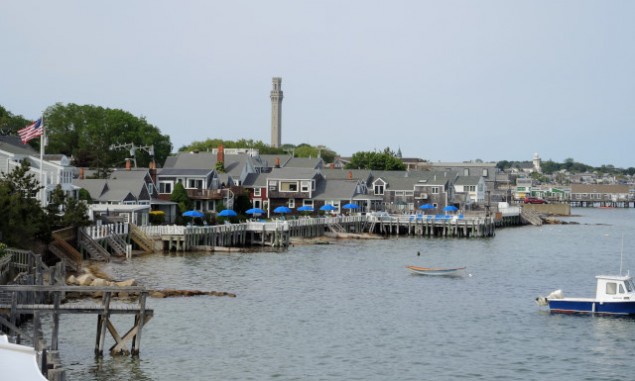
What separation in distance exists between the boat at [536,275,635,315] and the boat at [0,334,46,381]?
112 ft

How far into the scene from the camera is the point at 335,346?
42.1 m

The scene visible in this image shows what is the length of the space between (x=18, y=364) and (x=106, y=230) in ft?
167

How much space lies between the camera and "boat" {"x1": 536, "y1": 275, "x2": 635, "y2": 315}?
163ft

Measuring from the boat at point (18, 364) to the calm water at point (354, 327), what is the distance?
469 inches

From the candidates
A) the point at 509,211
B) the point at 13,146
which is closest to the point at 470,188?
the point at 509,211

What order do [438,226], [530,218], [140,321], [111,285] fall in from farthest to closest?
1. [530,218]
2. [438,226]
3. [111,285]
4. [140,321]

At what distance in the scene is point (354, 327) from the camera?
153 ft

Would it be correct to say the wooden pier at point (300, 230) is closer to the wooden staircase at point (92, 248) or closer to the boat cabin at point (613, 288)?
the wooden staircase at point (92, 248)

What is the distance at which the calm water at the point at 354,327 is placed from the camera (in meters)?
37.7

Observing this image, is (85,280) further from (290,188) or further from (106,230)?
(290,188)

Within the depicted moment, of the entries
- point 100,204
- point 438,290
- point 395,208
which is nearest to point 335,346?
point 438,290

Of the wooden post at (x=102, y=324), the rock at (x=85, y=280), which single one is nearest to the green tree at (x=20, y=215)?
the rock at (x=85, y=280)

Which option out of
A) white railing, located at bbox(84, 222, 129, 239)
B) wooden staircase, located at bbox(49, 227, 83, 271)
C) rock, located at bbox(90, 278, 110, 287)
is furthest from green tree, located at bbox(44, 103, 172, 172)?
rock, located at bbox(90, 278, 110, 287)

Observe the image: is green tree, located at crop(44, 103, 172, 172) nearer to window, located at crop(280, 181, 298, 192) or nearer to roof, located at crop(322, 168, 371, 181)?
roof, located at crop(322, 168, 371, 181)
